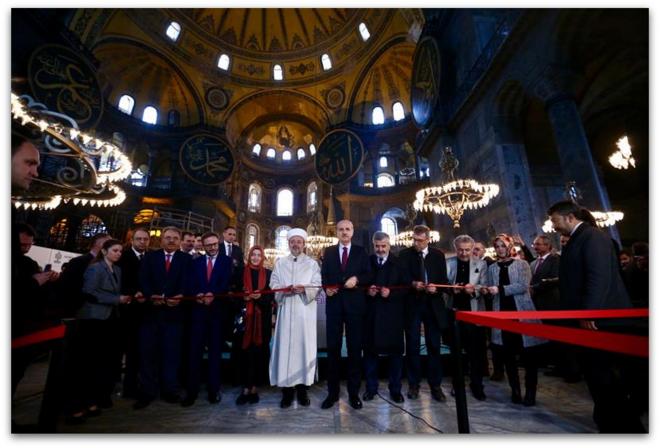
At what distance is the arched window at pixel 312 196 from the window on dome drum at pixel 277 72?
28.9 ft

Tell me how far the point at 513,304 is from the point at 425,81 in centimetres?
1082

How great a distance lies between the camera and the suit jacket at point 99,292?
8.14 feet

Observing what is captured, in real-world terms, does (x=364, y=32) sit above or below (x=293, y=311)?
above

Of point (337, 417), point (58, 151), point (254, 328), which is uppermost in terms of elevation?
point (58, 151)

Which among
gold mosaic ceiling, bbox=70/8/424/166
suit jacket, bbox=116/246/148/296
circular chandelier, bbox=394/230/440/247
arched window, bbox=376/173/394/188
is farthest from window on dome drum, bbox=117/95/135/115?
suit jacket, bbox=116/246/148/296

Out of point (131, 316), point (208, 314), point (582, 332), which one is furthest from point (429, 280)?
point (131, 316)

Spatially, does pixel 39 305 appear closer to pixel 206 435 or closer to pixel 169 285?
pixel 169 285

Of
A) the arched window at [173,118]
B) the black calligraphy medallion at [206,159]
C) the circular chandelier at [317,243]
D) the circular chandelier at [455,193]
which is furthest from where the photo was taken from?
the arched window at [173,118]

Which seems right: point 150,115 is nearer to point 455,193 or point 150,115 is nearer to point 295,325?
point 455,193

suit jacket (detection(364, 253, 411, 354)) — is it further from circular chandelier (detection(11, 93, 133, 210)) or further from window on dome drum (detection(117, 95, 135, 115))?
window on dome drum (detection(117, 95, 135, 115))

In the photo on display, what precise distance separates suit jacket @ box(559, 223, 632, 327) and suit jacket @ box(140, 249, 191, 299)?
3447 mm

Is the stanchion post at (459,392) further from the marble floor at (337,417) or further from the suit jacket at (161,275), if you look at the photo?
the suit jacket at (161,275)

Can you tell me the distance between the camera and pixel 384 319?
9.22 feet

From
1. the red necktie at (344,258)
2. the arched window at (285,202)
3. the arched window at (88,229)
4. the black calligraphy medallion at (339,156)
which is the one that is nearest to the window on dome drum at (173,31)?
the arched window at (88,229)
